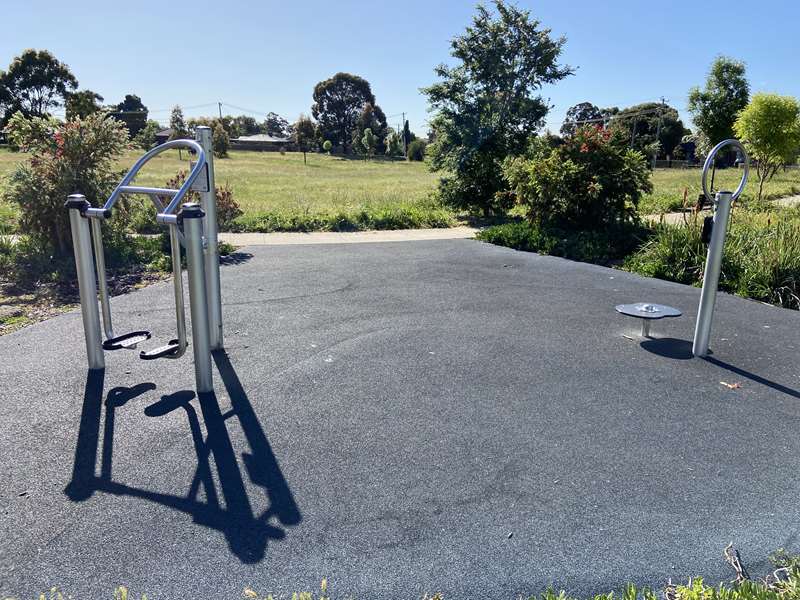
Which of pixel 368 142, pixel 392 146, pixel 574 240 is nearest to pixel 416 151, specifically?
pixel 368 142

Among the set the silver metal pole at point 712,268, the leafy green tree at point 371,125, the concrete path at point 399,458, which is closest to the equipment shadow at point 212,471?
the concrete path at point 399,458

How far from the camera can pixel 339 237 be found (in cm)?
1151

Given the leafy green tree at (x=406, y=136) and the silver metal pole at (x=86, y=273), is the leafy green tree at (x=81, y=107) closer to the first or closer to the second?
the silver metal pole at (x=86, y=273)

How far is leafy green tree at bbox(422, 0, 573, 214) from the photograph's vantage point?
14070mm

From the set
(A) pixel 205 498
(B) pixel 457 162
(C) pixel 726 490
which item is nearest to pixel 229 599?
(A) pixel 205 498

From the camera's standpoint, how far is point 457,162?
14.5 metres

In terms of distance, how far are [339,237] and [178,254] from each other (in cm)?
774

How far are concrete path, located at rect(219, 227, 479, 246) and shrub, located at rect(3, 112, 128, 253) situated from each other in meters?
2.34

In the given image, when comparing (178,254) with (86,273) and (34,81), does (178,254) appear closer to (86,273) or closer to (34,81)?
(86,273)

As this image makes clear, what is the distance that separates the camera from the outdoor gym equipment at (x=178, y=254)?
374 cm

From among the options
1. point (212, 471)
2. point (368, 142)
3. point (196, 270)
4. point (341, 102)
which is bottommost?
point (212, 471)

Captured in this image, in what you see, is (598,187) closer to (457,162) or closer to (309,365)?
(457,162)

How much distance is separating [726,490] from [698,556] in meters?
0.63

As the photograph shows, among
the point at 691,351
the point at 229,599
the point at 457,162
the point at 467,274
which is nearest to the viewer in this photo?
the point at 229,599
